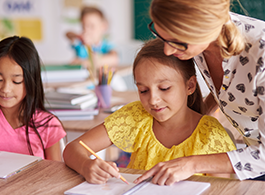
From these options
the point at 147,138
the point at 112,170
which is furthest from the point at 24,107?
the point at 112,170

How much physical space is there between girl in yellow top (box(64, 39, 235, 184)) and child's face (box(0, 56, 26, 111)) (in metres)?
0.37

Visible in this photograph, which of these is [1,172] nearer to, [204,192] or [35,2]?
[204,192]

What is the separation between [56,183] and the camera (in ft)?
3.00

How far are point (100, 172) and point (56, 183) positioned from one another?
4.7 inches

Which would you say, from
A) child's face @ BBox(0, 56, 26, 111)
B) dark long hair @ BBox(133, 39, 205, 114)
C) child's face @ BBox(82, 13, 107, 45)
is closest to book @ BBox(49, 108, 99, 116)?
child's face @ BBox(0, 56, 26, 111)

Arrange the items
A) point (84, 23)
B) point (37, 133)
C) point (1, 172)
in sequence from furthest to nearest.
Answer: point (84, 23), point (37, 133), point (1, 172)

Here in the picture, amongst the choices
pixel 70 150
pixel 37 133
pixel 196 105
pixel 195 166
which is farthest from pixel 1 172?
pixel 196 105

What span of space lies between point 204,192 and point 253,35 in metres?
0.42

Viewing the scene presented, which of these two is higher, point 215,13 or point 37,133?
point 215,13

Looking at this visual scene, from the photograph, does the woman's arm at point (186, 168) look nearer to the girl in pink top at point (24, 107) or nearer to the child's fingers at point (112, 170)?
the child's fingers at point (112, 170)

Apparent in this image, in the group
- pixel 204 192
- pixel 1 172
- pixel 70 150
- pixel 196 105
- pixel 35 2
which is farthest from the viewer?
pixel 35 2

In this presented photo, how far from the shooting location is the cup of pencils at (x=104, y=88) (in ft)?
6.37

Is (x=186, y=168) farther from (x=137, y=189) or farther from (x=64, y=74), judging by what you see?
(x=64, y=74)

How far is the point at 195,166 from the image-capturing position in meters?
0.91
